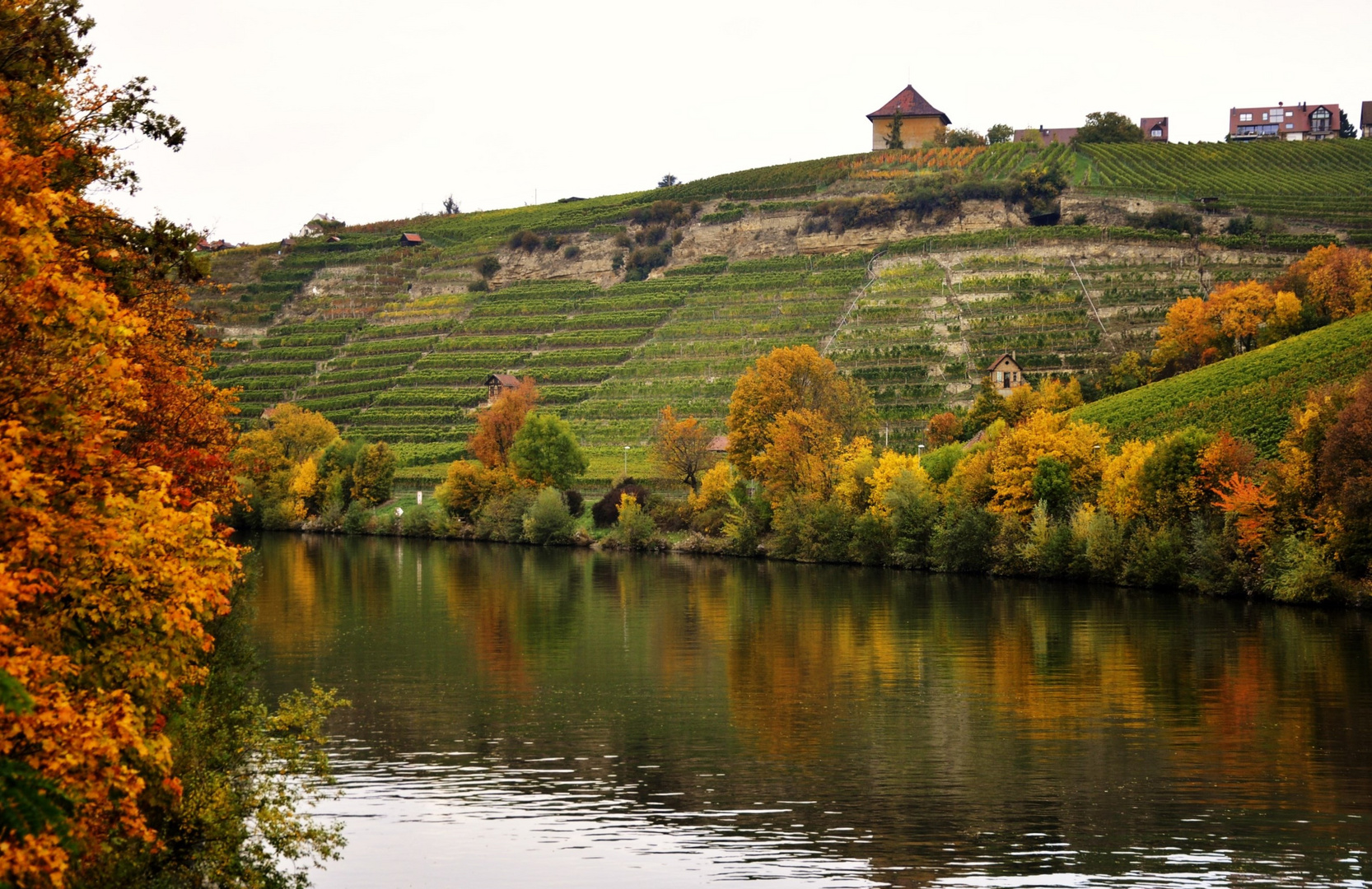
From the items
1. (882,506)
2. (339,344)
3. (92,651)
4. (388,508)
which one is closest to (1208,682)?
(92,651)

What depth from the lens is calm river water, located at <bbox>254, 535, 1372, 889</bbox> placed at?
22.7 metres

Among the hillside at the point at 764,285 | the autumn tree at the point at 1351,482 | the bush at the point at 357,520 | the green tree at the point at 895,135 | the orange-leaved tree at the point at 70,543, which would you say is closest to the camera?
the orange-leaved tree at the point at 70,543

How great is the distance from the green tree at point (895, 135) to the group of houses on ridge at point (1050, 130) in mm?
100

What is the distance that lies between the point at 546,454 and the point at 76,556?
3342 inches

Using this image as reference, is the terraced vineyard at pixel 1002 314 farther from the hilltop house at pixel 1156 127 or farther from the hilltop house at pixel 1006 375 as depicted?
the hilltop house at pixel 1156 127

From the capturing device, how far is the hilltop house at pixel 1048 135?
16312cm

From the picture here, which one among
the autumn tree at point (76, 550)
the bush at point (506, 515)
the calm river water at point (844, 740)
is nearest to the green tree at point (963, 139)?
the bush at point (506, 515)

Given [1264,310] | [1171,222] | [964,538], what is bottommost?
[964,538]

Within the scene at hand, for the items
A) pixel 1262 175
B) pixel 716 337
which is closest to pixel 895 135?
pixel 1262 175

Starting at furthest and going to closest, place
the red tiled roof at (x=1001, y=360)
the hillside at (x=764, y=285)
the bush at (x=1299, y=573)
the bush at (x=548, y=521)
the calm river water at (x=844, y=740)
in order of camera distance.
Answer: the hillside at (x=764, y=285) < the red tiled roof at (x=1001, y=360) < the bush at (x=548, y=521) < the bush at (x=1299, y=573) < the calm river water at (x=844, y=740)

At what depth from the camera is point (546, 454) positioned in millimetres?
98625

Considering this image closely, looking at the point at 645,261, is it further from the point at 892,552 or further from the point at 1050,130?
the point at 892,552

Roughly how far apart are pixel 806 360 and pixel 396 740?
194 ft

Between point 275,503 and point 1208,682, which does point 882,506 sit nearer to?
point 1208,682
